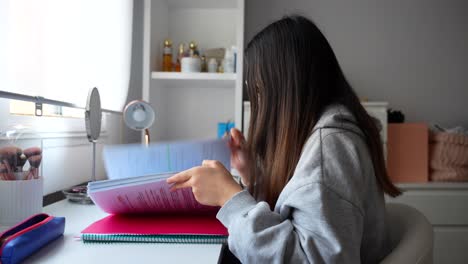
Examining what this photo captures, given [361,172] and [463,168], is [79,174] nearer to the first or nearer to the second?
[361,172]

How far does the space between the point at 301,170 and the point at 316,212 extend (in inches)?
2.9

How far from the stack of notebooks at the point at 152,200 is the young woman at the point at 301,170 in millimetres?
55

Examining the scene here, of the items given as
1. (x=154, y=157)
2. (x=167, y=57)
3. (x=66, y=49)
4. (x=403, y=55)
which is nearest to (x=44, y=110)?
(x=66, y=49)

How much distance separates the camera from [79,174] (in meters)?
1.32

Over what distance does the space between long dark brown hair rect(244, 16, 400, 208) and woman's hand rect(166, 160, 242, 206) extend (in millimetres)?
124

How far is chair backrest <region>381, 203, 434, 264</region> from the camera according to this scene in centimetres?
55

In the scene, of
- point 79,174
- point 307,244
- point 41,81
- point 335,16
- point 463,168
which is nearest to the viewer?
point 307,244

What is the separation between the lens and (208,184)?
66 cm

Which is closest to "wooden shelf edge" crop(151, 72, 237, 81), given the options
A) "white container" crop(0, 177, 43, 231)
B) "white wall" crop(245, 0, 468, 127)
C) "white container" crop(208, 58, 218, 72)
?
"white container" crop(208, 58, 218, 72)

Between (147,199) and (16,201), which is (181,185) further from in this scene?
(16,201)

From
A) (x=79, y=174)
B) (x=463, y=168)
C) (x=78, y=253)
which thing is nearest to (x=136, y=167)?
(x=78, y=253)

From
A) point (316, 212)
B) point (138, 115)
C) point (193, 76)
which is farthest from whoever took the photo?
point (193, 76)

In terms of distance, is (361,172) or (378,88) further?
(378,88)

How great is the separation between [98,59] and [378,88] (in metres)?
1.56
